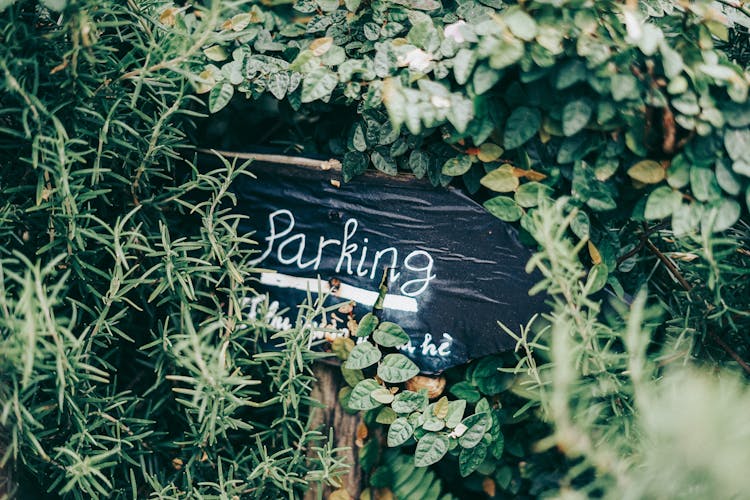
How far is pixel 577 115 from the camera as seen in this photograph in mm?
1222

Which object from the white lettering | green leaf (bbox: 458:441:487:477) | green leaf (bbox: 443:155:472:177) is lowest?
green leaf (bbox: 458:441:487:477)

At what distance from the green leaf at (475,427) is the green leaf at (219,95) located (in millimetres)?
1045

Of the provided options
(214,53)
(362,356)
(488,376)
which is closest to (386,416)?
(362,356)

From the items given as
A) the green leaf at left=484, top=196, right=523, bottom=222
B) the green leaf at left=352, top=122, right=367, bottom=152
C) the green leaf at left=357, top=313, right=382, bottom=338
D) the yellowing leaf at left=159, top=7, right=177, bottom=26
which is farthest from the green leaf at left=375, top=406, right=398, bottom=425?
the yellowing leaf at left=159, top=7, right=177, bottom=26

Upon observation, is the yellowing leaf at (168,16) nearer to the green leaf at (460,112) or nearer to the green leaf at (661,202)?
the green leaf at (460,112)

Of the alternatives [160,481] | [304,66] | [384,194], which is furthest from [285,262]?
[160,481]

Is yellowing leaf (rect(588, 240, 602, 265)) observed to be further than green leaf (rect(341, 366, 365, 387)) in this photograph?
No

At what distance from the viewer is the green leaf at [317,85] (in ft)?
4.45

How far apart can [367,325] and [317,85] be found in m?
0.63

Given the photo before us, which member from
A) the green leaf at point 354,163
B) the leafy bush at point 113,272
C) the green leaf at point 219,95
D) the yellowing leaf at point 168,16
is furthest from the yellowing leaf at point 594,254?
the yellowing leaf at point 168,16

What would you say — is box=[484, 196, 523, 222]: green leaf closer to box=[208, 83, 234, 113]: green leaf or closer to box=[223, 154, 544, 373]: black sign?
box=[223, 154, 544, 373]: black sign

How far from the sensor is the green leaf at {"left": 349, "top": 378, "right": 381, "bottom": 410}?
1.43m

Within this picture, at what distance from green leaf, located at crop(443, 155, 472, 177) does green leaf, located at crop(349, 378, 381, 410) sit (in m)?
0.59

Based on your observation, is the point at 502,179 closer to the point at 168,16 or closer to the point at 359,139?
the point at 359,139
